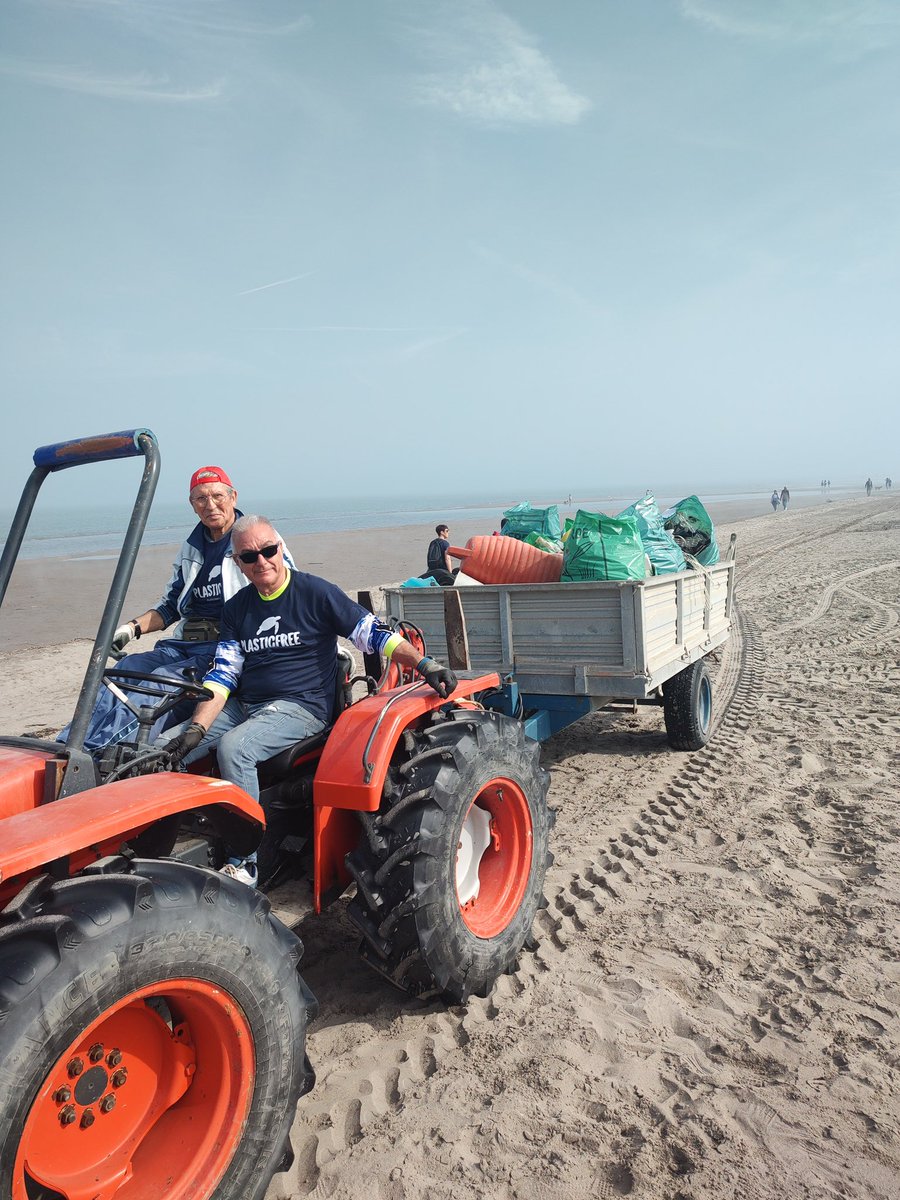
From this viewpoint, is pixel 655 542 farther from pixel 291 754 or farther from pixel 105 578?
pixel 105 578

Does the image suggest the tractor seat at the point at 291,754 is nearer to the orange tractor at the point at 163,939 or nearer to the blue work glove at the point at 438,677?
the orange tractor at the point at 163,939

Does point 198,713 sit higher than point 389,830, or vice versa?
point 198,713

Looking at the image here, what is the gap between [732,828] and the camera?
420 centimetres

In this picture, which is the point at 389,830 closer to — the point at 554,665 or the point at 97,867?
the point at 97,867

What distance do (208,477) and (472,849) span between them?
2.04 meters

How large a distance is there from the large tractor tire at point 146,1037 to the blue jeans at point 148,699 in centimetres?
110

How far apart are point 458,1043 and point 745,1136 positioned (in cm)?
90

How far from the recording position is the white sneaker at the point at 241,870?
2.53 meters

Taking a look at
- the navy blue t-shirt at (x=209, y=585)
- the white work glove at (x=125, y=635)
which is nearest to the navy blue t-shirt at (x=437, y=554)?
the navy blue t-shirt at (x=209, y=585)

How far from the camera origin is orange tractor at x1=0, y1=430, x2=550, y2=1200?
5.17 feet

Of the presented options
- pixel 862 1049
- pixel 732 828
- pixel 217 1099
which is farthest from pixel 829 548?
pixel 217 1099

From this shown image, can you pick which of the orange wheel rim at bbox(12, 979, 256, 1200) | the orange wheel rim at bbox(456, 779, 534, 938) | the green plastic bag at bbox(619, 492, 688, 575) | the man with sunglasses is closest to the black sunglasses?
the man with sunglasses

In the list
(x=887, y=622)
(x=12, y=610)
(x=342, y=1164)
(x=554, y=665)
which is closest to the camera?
(x=342, y=1164)

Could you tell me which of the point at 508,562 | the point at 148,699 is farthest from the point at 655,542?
the point at 148,699
